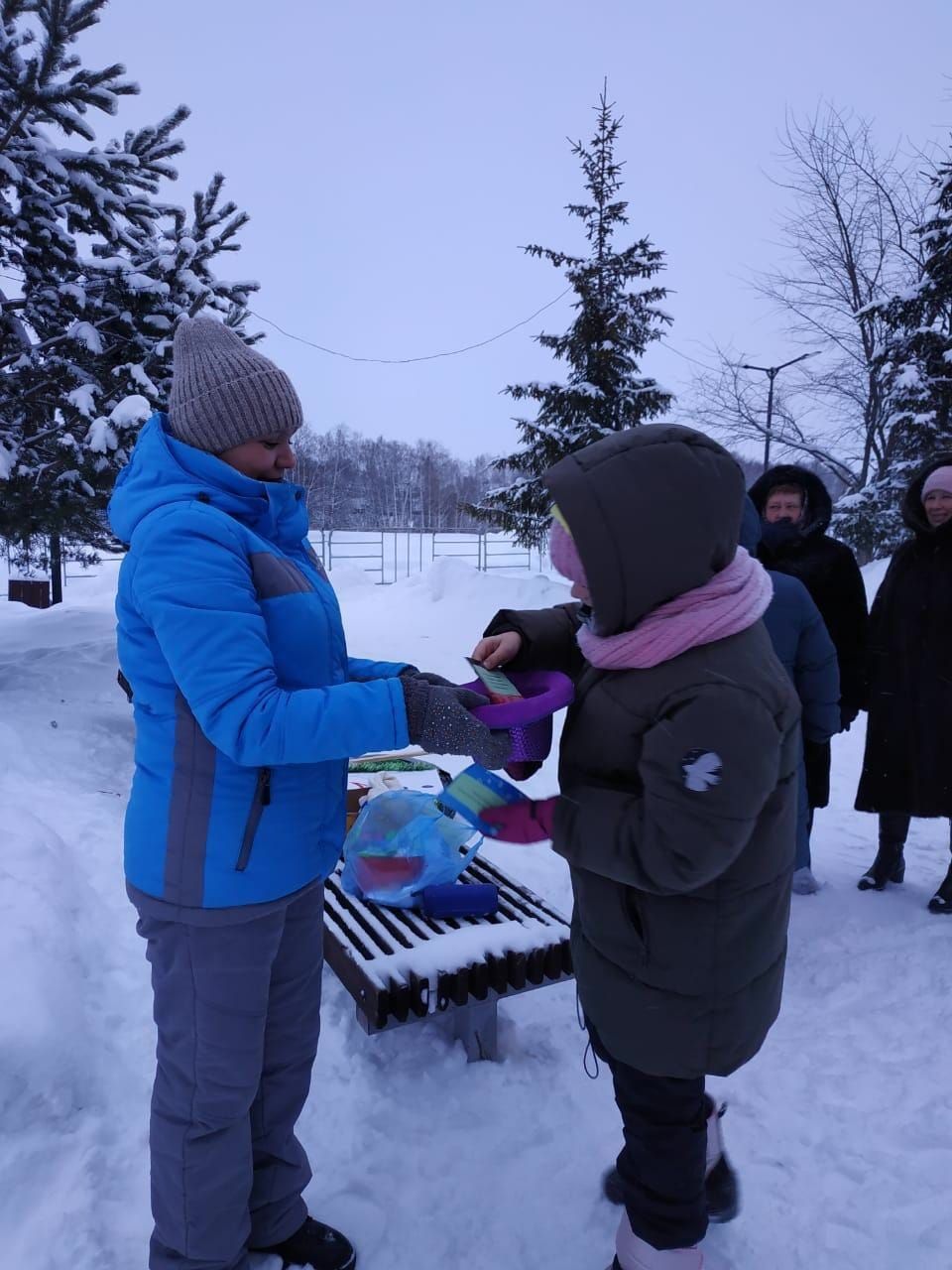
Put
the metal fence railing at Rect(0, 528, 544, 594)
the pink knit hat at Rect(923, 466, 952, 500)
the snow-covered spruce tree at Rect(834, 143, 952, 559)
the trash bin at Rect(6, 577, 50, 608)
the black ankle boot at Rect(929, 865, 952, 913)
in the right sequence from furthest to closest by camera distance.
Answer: the metal fence railing at Rect(0, 528, 544, 594) < the trash bin at Rect(6, 577, 50, 608) < the snow-covered spruce tree at Rect(834, 143, 952, 559) < the black ankle boot at Rect(929, 865, 952, 913) < the pink knit hat at Rect(923, 466, 952, 500)

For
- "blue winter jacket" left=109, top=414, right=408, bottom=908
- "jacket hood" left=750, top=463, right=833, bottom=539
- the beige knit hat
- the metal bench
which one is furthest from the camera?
"jacket hood" left=750, top=463, right=833, bottom=539

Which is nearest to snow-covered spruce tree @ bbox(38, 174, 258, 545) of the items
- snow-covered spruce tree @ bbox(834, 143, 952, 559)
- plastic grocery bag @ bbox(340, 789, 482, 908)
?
plastic grocery bag @ bbox(340, 789, 482, 908)

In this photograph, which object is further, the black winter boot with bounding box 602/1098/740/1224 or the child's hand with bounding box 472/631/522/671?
the black winter boot with bounding box 602/1098/740/1224

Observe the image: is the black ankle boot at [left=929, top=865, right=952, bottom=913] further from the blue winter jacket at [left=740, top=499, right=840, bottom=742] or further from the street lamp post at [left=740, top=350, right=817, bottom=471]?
the street lamp post at [left=740, top=350, right=817, bottom=471]

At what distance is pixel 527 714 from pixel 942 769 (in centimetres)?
328

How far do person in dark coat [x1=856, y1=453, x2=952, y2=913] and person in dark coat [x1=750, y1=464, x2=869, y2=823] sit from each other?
0.17m

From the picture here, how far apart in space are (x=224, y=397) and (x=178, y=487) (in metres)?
0.24

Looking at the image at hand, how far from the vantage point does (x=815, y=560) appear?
4.02m

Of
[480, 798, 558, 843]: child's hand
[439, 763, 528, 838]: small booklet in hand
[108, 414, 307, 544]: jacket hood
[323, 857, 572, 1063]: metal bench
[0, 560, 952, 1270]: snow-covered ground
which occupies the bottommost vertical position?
[0, 560, 952, 1270]: snow-covered ground

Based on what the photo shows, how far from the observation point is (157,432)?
1.62 metres

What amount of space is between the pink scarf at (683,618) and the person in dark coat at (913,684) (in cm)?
285

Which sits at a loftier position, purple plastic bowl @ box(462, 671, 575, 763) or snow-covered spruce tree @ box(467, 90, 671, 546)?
snow-covered spruce tree @ box(467, 90, 671, 546)

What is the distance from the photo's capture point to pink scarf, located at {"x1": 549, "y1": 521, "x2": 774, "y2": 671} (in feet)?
4.79

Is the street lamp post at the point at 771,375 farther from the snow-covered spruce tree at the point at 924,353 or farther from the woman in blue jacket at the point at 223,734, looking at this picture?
the woman in blue jacket at the point at 223,734
